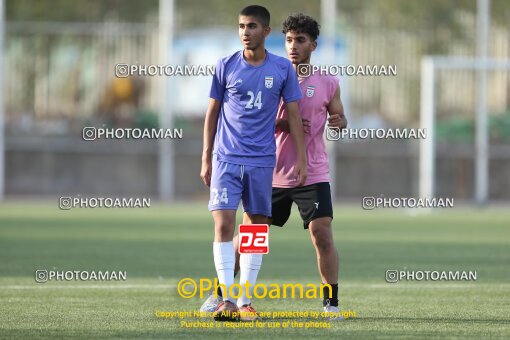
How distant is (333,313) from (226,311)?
3.08 feet

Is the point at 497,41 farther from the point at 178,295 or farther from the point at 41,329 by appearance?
the point at 41,329

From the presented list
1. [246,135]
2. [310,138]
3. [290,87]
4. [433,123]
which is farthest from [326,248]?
[433,123]

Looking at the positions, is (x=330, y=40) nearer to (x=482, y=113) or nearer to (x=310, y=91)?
(x=482, y=113)

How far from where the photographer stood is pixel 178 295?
10547mm

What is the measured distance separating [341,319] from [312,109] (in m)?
1.71

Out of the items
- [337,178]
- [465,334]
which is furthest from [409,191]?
[465,334]

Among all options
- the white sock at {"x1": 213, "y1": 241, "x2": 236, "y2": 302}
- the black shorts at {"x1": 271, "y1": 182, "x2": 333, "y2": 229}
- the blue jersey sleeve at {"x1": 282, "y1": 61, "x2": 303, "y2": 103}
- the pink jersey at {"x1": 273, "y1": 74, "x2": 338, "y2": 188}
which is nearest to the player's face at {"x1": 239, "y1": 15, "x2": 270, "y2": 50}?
the blue jersey sleeve at {"x1": 282, "y1": 61, "x2": 303, "y2": 103}

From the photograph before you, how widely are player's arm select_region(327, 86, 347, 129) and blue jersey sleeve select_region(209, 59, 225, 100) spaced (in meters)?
1.02

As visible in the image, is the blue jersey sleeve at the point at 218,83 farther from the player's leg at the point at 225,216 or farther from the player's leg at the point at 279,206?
the player's leg at the point at 279,206

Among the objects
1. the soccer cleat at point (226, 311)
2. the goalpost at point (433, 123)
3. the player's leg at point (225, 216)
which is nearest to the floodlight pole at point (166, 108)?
the goalpost at point (433, 123)

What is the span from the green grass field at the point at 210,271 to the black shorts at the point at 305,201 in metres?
0.80

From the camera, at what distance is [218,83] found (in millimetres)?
8984

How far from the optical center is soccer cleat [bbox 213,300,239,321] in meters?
8.72

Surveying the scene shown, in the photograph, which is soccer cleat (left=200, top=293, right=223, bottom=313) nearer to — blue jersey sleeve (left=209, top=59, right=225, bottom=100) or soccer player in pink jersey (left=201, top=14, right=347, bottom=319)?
soccer player in pink jersey (left=201, top=14, right=347, bottom=319)
